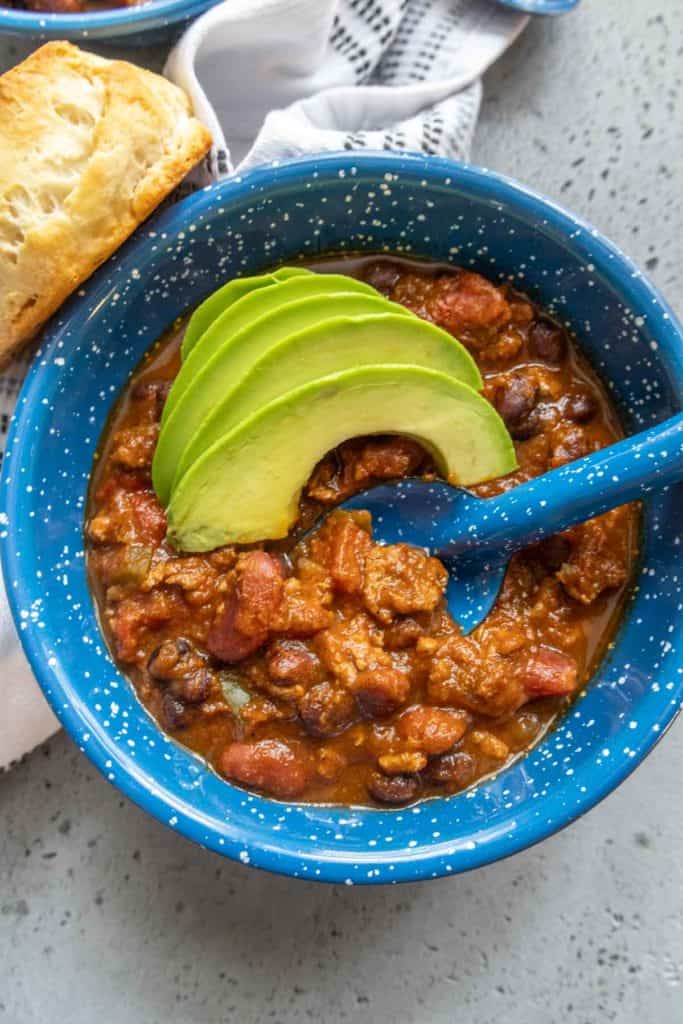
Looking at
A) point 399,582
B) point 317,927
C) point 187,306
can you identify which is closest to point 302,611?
point 399,582

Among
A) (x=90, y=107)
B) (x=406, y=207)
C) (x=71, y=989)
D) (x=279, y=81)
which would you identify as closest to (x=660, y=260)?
(x=406, y=207)

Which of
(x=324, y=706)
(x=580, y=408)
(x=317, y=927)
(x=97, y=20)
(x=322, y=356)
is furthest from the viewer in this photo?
(x=317, y=927)

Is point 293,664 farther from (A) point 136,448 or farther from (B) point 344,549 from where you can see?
(A) point 136,448

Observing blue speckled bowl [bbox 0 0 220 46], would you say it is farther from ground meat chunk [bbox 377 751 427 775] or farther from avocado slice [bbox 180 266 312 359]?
ground meat chunk [bbox 377 751 427 775]

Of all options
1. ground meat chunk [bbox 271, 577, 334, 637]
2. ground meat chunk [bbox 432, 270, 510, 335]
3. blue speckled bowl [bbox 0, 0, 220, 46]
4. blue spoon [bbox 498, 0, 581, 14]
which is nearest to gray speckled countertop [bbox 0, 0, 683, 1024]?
ground meat chunk [bbox 271, 577, 334, 637]

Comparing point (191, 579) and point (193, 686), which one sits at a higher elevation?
point (191, 579)

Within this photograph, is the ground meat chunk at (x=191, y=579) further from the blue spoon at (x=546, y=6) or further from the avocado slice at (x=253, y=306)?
the blue spoon at (x=546, y=6)
